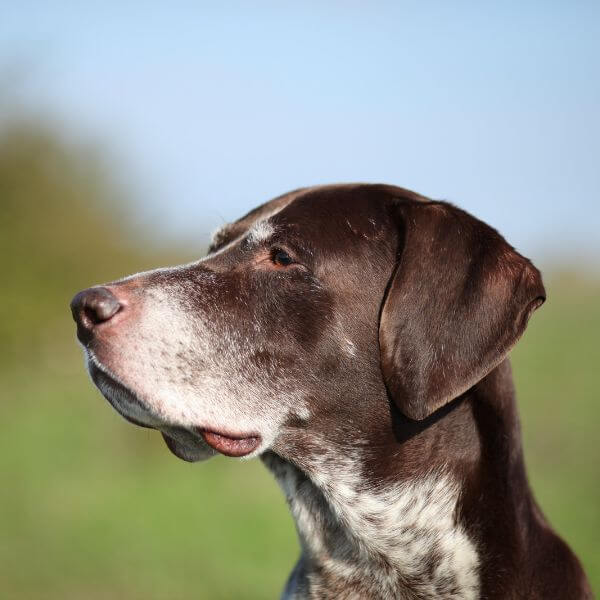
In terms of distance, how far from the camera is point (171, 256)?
20.5 metres

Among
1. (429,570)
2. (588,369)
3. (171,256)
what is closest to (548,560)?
(429,570)

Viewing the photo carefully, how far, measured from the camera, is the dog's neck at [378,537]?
3.48 metres

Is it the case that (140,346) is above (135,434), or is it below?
above

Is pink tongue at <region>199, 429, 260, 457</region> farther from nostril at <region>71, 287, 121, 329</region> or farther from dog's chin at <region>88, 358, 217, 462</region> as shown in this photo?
nostril at <region>71, 287, 121, 329</region>

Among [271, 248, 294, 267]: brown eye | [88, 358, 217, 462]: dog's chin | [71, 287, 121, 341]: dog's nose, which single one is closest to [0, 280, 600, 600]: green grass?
[88, 358, 217, 462]: dog's chin

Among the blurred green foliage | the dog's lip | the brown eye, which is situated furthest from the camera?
the blurred green foliage

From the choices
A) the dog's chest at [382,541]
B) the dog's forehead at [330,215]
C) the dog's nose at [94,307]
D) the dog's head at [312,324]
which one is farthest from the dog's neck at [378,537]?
the dog's nose at [94,307]

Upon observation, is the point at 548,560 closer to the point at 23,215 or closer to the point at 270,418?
the point at 270,418

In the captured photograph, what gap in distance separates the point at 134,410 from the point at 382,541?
1.08 metres

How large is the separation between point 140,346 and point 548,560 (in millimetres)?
1744

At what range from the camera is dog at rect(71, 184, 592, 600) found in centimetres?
333

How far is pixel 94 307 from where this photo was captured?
3.29 metres

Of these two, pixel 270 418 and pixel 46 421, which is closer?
pixel 270 418

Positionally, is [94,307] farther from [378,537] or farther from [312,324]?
[378,537]
